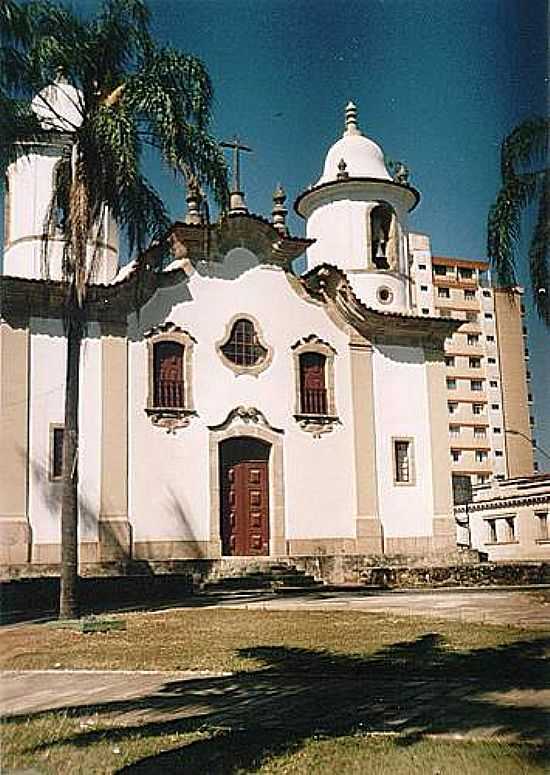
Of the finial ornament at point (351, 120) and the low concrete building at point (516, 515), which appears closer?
the finial ornament at point (351, 120)

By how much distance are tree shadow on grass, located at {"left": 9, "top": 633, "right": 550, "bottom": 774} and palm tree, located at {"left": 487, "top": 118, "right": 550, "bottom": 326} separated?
2.38m

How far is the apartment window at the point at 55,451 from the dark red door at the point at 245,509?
140 inches

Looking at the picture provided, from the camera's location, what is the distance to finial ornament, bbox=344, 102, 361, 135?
6.15m

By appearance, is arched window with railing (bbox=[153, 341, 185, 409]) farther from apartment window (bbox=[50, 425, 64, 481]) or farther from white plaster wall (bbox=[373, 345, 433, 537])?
white plaster wall (bbox=[373, 345, 433, 537])

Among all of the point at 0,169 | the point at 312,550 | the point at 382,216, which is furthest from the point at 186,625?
the point at 382,216

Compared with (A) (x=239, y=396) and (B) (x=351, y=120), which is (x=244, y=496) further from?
(B) (x=351, y=120)

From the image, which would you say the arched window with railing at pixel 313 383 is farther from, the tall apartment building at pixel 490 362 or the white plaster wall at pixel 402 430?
the tall apartment building at pixel 490 362

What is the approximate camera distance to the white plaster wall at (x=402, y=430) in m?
19.7

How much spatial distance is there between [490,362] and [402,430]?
10965 mm

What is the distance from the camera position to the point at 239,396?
1877 cm

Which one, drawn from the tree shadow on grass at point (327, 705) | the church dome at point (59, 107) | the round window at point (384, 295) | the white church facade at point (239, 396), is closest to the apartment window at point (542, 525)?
the tree shadow on grass at point (327, 705)

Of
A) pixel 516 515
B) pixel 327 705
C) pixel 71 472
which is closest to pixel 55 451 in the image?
pixel 71 472

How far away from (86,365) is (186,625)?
904 cm

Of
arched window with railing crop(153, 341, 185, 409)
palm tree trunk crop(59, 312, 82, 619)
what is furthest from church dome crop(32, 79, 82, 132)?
arched window with railing crop(153, 341, 185, 409)
